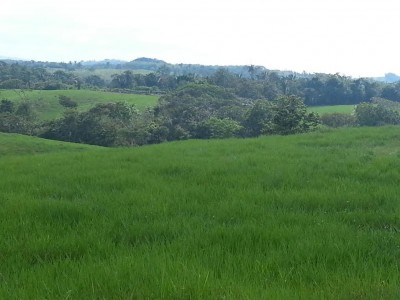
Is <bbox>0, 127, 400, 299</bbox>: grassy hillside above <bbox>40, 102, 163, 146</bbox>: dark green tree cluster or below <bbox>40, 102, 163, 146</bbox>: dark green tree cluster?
above

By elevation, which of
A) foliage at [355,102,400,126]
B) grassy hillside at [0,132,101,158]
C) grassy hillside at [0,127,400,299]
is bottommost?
grassy hillside at [0,132,101,158]

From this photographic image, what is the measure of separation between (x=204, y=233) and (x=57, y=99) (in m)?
78.3

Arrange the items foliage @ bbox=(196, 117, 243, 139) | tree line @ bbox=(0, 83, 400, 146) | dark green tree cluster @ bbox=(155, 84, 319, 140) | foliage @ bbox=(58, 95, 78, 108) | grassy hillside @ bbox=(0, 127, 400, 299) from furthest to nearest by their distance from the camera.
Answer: foliage @ bbox=(58, 95, 78, 108) < tree line @ bbox=(0, 83, 400, 146) < foliage @ bbox=(196, 117, 243, 139) < dark green tree cluster @ bbox=(155, 84, 319, 140) < grassy hillside @ bbox=(0, 127, 400, 299)

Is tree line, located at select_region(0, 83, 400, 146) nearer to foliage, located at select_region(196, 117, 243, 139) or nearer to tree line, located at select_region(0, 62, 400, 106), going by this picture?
foliage, located at select_region(196, 117, 243, 139)

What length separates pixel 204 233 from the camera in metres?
5.15

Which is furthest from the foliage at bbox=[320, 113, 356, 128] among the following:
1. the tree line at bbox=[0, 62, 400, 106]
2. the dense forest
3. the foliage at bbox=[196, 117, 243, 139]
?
the tree line at bbox=[0, 62, 400, 106]

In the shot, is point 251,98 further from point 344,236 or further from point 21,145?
point 344,236

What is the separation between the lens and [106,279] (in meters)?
3.77

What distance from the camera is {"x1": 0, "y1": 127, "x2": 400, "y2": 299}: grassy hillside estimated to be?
367cm

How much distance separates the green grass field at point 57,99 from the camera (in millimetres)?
73250

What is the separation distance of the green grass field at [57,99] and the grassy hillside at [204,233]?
64.9 metres

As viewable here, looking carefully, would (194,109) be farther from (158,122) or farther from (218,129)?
(218,129)

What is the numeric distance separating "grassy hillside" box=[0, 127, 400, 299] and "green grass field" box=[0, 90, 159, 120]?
64.9 metres

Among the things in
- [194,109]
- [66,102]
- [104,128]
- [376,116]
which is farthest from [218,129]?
[66,102]
